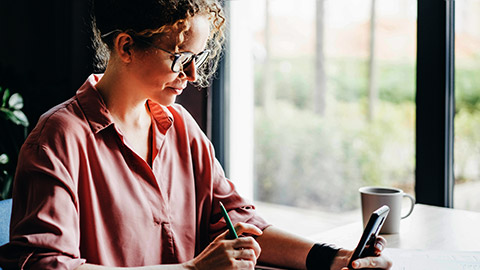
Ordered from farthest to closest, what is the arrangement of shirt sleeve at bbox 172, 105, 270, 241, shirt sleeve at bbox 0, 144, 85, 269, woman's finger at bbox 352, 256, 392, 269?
shirt sleeve at bbox 172, 105, 270, 241, woman's finger at bbox 352, 256, 392, 269, shirt sleeve at bbox 0, 144, 85, 269

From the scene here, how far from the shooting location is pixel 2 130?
2.60m

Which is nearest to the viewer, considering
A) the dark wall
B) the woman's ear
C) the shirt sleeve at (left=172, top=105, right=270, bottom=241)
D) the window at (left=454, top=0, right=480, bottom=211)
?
the woman's ear

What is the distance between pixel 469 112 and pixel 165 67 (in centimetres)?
198

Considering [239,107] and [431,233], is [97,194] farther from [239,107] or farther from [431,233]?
[239,107]

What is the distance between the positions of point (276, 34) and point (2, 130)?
213cm

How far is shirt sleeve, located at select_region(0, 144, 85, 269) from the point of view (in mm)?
878

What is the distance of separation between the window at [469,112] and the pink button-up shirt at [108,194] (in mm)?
1333

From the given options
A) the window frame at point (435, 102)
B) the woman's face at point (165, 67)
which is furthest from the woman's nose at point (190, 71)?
the window frame at point (435, 102)

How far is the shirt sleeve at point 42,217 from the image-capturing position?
0.88m

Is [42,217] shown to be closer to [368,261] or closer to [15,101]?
[368,261]

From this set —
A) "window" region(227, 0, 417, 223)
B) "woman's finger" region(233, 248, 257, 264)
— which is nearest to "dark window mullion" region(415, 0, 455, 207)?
"woman's finger" region(233, 248, 257, 264)

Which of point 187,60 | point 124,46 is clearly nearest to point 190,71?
point 187,60

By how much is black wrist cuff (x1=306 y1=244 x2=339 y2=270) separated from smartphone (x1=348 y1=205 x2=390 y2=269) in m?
0.08

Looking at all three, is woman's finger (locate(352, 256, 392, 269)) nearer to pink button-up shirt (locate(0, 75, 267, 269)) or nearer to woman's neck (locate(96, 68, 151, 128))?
pink button-up shirt (locate(0, 75, 267, 269))
